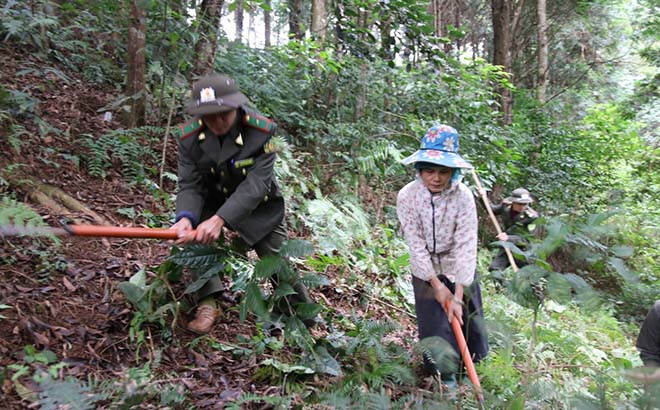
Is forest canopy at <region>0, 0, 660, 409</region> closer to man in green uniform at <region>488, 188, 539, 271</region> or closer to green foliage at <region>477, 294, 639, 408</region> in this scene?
green foliage at <region>477, 294, 639, 408</region>

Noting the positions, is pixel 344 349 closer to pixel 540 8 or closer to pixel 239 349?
pixel 239 349

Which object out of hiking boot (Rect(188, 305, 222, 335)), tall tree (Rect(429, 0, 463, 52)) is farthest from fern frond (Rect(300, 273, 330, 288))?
tall tree (Rect(429, 0, 463, 52))

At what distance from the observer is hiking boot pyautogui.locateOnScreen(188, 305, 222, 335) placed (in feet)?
11.7

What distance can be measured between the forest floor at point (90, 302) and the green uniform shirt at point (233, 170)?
0.83 meters

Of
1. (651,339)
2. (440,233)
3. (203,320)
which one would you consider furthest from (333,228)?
(651,339)

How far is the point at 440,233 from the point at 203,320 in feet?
6.21

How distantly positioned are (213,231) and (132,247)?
1800mm

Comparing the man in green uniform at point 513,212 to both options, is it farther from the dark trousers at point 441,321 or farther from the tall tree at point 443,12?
the tall tree at point 443,12

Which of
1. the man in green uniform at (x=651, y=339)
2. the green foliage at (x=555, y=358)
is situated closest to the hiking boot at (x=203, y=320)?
the green foliage at (x=555, y=358)

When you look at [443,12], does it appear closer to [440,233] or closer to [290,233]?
[290,233]

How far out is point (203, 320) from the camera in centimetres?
358

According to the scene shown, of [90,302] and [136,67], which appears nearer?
[90,302]

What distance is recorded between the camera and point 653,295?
8.73m

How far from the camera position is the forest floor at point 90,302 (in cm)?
301
